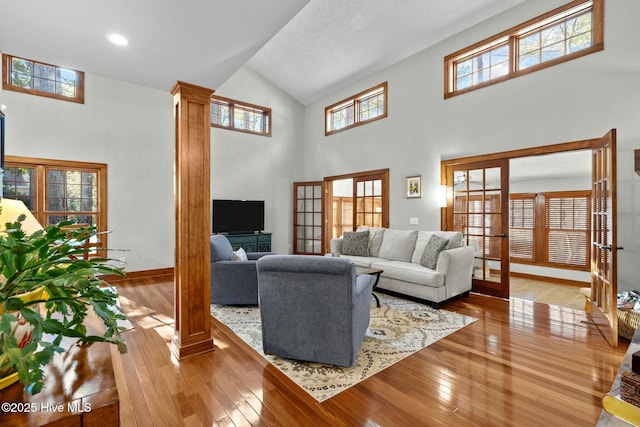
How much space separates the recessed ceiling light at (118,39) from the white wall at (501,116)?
4.31 m

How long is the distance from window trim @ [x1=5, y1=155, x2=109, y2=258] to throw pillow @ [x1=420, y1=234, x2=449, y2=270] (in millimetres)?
4372

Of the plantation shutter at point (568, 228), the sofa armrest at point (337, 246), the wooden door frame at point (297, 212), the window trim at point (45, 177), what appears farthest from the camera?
the wooden door frame at point (297, 212)

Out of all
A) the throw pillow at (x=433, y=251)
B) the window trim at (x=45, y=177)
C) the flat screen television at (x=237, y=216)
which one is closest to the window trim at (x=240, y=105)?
the flat screen television at (x=237, y=216)

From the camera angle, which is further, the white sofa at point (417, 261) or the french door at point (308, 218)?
the french door at point (308, 218)

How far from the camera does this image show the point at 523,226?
6.40 meters

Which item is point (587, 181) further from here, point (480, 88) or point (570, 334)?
point (570, 334)

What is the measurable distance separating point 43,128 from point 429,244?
5.83 m

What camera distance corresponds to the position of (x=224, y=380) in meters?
2.14

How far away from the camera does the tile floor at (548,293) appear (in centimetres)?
413

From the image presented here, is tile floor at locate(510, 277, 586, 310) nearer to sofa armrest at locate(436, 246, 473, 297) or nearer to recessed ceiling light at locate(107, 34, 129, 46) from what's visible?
sofa armrest at locate(436, 246, 473, 297)

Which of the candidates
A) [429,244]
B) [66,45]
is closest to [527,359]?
[429,244]

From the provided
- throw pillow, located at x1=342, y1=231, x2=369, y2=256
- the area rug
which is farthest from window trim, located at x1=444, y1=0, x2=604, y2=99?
the area rug

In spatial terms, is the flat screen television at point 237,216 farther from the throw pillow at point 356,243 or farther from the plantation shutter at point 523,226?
the plantation shutter at point 523,226

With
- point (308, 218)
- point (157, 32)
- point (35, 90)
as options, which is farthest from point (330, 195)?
point (35, 90)
